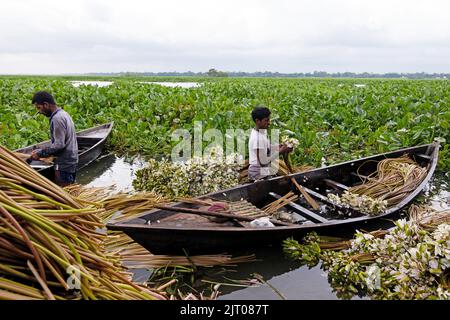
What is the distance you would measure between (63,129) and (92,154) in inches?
117

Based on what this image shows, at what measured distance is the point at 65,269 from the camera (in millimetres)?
1558

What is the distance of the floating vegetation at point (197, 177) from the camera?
5.55 m

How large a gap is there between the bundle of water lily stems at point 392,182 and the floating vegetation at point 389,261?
0.98 metres

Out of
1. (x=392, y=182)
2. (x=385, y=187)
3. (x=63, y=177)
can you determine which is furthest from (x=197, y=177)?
(x=392, y=182)

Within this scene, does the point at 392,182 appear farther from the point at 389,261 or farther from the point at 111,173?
the point at 111,173

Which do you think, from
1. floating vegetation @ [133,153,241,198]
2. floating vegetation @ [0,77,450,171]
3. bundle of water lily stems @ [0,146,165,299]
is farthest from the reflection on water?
bundle of water lily stems @ [0,146,165,299]

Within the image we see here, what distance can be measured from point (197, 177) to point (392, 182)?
2789 mm

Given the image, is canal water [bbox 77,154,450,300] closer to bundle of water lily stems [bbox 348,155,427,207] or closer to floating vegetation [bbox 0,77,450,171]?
bundle of water lily stems [bbox 348,155,427,207]

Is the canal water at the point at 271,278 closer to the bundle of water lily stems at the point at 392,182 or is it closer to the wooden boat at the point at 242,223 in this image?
the wooden boat at the point at 242,223

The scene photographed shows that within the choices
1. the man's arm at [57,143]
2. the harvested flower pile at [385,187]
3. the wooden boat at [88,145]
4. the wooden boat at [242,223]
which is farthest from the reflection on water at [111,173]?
the harvested flower pile at [385,187]

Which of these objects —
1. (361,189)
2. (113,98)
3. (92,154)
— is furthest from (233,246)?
(113,98)
